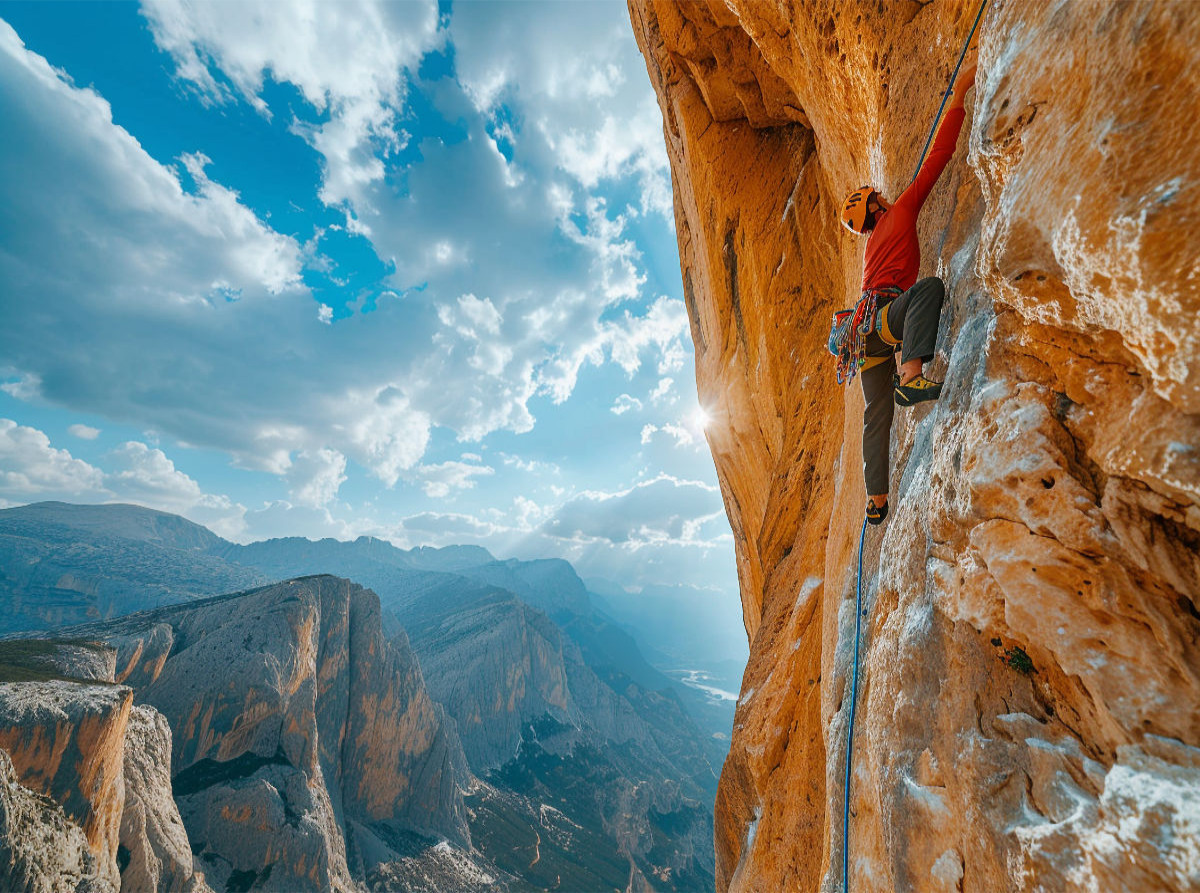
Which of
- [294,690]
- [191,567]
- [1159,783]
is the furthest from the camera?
[191,567]

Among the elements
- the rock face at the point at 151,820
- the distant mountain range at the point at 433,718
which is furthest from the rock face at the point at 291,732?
the rock face at the point at 151,820

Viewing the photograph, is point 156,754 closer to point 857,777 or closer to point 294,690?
point 294,690

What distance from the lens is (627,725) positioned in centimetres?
12812

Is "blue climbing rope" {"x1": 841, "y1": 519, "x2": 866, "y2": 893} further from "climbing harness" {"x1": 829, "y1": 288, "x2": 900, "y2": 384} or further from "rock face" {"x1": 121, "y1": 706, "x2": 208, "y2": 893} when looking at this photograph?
"rock face" {"x1": 121, "y1": 706, "x2": 208, "y2": 893}

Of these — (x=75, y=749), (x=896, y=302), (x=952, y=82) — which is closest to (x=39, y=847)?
(x=75, y=749)

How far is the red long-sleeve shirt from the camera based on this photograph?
11.3 feet

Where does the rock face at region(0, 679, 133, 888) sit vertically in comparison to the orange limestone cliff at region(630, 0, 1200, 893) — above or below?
below

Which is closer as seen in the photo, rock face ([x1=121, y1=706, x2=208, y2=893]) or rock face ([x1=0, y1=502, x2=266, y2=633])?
rock face ([x1=121, y1=706, x2=208, y2=893])

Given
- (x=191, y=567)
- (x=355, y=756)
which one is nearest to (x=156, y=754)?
(x=355, y=756)

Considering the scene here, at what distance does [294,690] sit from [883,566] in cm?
5064

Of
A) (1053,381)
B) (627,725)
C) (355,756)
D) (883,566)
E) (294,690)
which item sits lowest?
(627,725)

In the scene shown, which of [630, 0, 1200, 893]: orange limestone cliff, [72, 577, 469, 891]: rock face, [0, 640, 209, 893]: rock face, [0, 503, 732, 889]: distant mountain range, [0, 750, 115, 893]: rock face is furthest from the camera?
[0, 503, 732, 889]: distant mountain range

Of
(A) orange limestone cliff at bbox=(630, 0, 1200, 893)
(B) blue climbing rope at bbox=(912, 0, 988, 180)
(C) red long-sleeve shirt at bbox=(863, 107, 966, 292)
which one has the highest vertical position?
Result: (B) blue climbing rope at bbox=(912, 0, 988, 180)

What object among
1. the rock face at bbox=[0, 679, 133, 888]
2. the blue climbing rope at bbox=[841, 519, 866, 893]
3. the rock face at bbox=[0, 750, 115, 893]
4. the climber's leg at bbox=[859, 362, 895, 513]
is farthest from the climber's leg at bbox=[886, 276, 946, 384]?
the rock face at bbox=[0, 679, 133, 888]
